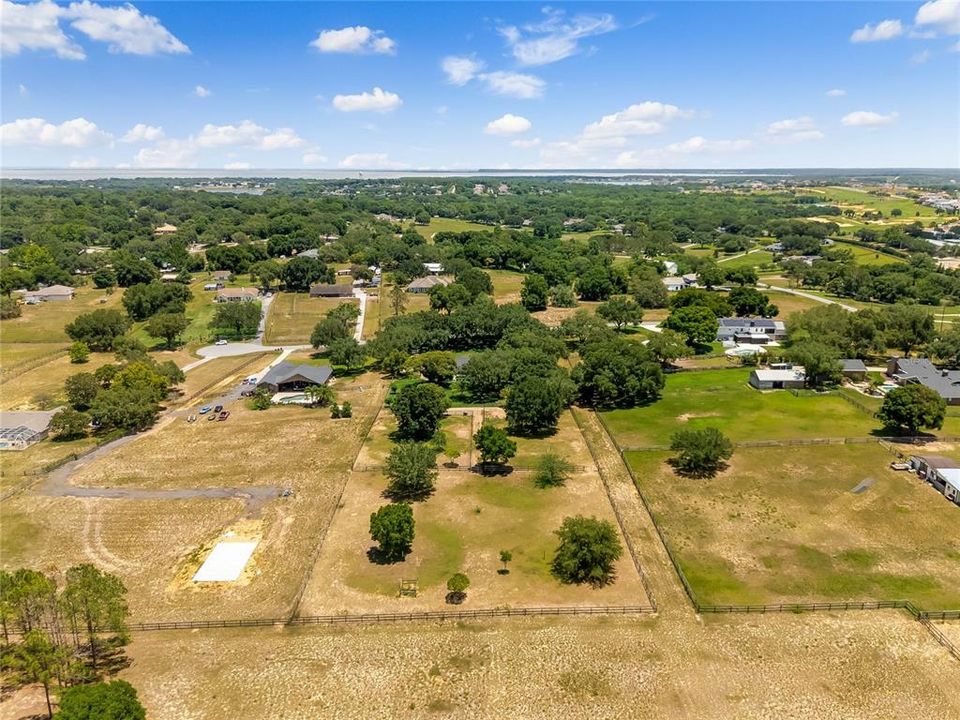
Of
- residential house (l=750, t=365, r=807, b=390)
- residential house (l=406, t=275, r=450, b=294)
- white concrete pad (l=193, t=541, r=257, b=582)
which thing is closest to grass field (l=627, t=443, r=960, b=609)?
residential house (l=750, t=365, r=807, b=390)

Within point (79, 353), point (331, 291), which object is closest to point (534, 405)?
point (79, 353)

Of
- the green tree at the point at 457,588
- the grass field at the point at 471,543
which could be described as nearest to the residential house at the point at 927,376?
the grass field at the point at 471,543

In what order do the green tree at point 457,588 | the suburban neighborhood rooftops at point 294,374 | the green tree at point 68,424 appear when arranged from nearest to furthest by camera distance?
the green tree at point 457,588 → the green tree at point 68,424 → the suburban neighborhood rooftops at point 294,374

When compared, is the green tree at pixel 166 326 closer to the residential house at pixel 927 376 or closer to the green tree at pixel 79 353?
the green tree at pixel 79 353

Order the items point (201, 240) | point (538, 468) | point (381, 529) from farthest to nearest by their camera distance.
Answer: point (201, 240)
point (538, 468)
point (381, 529)

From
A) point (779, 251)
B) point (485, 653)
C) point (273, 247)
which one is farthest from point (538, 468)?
point (779, 251)

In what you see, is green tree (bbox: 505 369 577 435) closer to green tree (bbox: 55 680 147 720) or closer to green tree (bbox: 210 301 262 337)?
green tree (bbox: 55 680 147 720)

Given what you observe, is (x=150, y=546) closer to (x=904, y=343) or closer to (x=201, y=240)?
(x=904, y=343)
